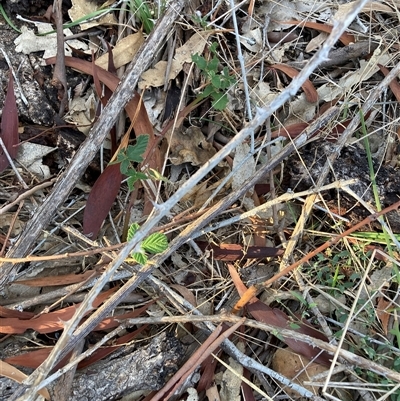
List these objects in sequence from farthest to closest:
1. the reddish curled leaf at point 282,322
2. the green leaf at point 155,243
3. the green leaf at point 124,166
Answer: the reddish curled leaf at point 282,322
the green leaf at point 124,166
the green leaf at point 155,243

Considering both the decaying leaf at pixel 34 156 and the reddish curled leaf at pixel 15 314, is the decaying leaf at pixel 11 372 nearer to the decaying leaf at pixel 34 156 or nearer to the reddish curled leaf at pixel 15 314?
the reddish curled leaf at pixel 15 314

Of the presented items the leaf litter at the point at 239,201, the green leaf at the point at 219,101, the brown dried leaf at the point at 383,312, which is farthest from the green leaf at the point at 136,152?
the brown dried leaf at the point at 383,312

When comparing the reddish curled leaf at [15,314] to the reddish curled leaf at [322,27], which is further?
the reddish curled leaf at [322,27]

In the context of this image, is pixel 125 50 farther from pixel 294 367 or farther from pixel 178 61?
pixel 294 367

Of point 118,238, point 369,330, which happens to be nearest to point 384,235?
point 369,330

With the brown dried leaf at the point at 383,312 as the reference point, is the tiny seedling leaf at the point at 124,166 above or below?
above

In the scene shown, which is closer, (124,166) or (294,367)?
(124,166)

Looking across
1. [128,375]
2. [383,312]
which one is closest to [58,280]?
[128,375]
